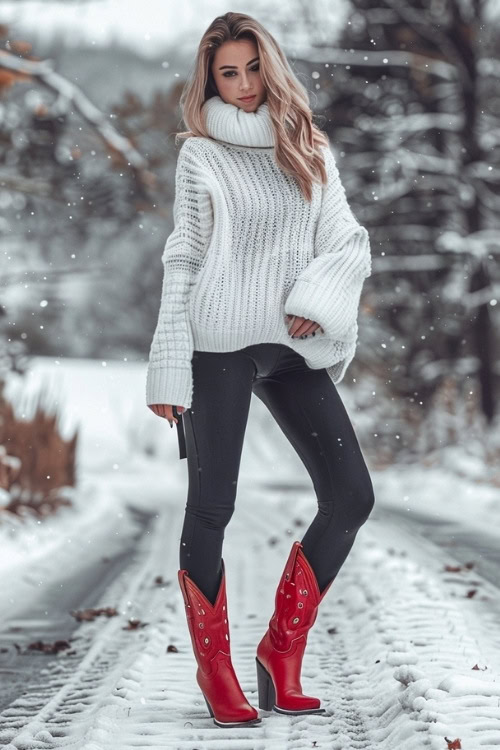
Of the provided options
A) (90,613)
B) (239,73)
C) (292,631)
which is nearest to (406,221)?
(90,613)

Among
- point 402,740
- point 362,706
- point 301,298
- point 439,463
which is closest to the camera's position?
point 402,740

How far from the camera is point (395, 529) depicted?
7.50 meters

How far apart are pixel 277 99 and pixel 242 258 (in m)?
0.45

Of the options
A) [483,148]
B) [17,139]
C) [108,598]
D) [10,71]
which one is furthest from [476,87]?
[108,598]

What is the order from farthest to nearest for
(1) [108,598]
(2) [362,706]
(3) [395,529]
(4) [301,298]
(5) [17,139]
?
(5) [17,139], (3) [395,529], (1) [108,598], (2) [362,706], (4) [301,298]

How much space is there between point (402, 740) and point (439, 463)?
10.1 metres

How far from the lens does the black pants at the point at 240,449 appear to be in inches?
105

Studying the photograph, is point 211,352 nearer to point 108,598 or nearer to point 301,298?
point 301,298

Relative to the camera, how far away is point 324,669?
135 inches

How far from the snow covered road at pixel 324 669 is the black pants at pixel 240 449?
1.32 ft

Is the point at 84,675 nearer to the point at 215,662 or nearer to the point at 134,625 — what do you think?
the point at 134,625

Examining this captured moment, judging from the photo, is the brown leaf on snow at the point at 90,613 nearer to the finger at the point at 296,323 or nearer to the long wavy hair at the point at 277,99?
the finger at the point at 296,323

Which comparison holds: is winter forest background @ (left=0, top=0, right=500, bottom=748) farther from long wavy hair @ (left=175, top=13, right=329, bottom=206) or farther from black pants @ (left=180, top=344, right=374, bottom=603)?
black pants @ (left=180, top=344, right=374, bottom=603)

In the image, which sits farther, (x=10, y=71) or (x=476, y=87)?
(x=476, y=87)
